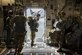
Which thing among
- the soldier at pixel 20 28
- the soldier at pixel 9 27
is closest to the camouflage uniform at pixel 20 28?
the soldier at pixel 20 28

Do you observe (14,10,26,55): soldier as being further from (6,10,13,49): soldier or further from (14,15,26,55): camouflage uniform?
(6,10,13,49): soldier

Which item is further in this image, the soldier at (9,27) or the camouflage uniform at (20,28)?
the soldier at (9,27)

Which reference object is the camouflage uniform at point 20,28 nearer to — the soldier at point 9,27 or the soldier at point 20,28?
the soldier at point 20,28

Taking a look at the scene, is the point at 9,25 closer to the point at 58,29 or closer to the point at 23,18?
the point at 23,18

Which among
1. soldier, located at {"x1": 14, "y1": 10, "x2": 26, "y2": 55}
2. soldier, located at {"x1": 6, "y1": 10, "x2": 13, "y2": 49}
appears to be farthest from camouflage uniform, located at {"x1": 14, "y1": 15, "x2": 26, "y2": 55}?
soldier, located at {"x1": 6, "y1": 10, "x2": 13, "y2": 49}

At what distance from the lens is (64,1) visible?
464 cm

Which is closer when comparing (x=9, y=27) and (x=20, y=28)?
(x=20, y=28)

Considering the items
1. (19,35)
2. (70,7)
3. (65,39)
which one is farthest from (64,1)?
(19,35)

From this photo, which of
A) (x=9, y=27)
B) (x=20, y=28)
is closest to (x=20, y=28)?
(x=20, y=28)

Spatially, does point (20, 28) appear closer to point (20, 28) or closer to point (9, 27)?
point (20, 28)

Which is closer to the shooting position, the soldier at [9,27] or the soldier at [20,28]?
the soldier at [20,28]

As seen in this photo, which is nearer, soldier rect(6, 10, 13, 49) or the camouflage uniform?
the camouflage uniform

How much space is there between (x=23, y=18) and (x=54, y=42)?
0.93 m

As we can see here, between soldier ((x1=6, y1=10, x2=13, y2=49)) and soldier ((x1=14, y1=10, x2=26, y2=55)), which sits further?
soldier ((x1=6, y1=10, x2=13, y2=49))
